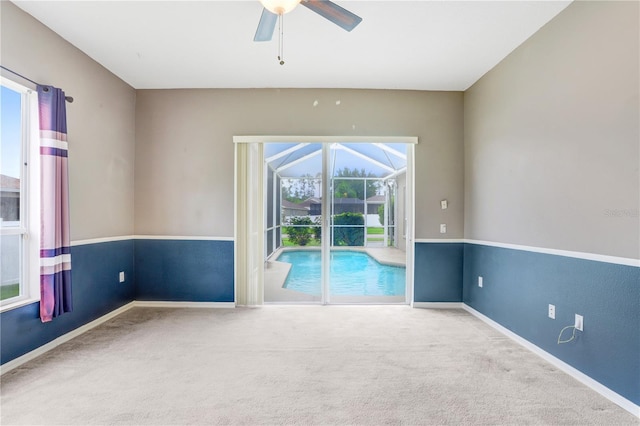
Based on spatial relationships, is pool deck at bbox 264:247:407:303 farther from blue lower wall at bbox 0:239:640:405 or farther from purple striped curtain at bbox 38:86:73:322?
purple striped curtain at bbox 38:86:73:322

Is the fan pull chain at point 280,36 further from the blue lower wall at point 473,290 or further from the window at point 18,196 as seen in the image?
the blue lower wall at point 473,290

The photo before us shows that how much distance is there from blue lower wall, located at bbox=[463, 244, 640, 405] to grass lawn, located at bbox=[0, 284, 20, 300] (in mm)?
4218

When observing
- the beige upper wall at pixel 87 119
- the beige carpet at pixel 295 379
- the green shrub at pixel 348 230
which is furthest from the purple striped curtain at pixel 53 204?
the green shrub at pixel 348 230

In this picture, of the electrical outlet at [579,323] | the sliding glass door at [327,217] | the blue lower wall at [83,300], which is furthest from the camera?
the sliding glass door at [327,217]

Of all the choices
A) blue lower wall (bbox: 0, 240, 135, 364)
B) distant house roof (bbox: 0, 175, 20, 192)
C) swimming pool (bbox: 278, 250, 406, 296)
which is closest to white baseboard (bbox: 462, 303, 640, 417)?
swimming pool (bbox: 278, 250, 406, 296)

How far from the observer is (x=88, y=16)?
7.88ft

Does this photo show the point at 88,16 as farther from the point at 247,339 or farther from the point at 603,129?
the point at 603,129

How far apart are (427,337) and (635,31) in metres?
2.61

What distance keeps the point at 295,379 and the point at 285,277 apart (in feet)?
7.13

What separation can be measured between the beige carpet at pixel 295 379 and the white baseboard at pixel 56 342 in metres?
0.07

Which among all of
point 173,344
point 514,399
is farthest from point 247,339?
point 514,399

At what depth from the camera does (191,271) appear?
148 inches

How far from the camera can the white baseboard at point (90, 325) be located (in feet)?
7.42

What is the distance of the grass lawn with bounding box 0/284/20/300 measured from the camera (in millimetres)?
2279
